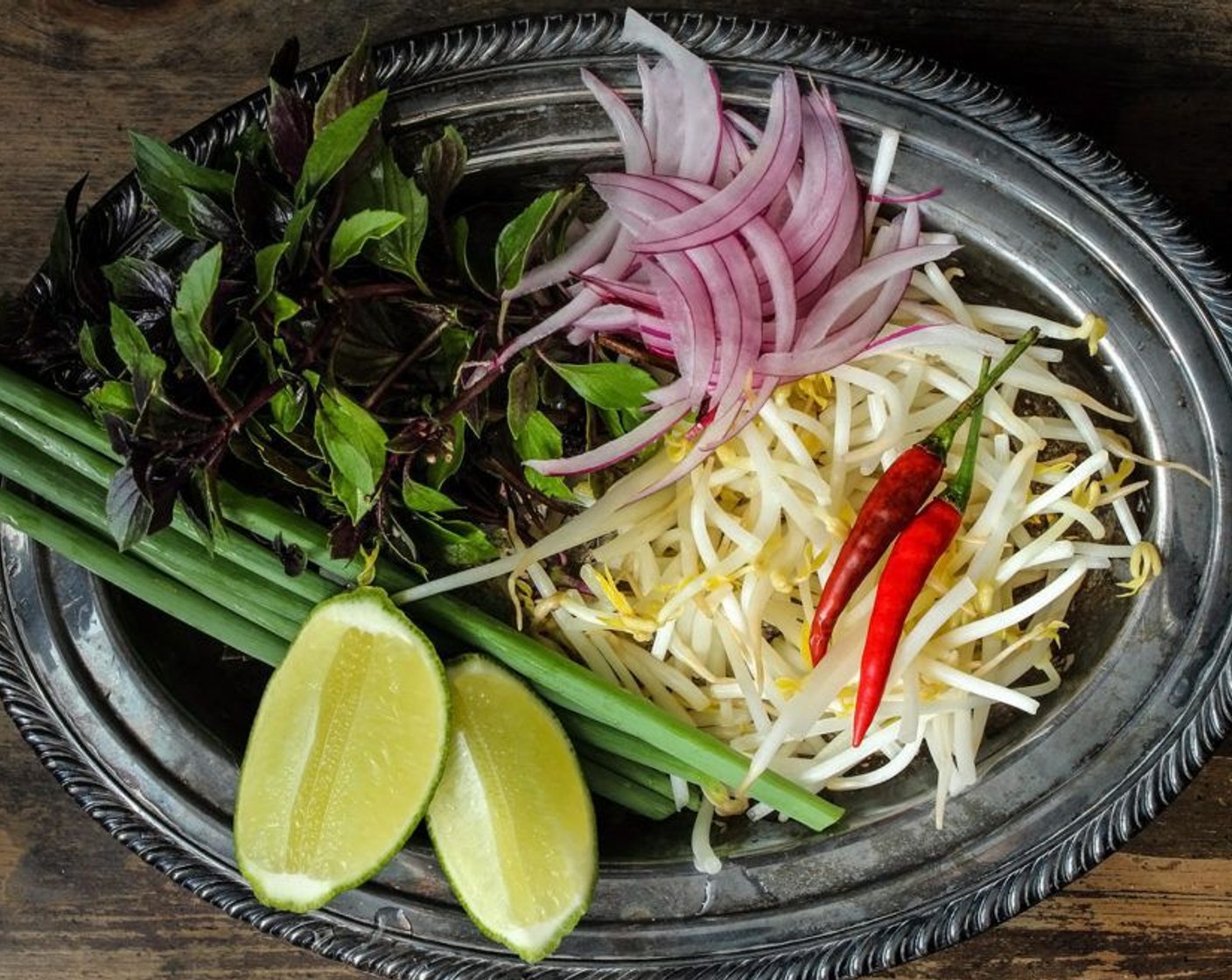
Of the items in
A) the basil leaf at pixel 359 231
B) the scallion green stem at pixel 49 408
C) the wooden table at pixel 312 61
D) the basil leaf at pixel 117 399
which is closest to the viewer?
the basil leaf at pixel 359 231

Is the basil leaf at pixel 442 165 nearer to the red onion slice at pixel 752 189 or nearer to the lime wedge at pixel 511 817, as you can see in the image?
the red onion slice at pixel 752 189

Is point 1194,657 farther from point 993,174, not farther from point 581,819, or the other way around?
point 581,819

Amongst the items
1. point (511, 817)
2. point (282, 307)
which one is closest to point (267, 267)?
point (282, 307)

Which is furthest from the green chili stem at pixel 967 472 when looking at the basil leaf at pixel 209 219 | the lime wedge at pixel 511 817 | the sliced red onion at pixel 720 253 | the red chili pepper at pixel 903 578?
the basil leaf at pixel 209 219

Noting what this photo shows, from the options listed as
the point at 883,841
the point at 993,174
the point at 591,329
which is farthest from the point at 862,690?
the point at 993,174

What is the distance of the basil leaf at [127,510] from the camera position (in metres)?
1.38

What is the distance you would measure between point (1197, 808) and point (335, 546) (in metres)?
1.33

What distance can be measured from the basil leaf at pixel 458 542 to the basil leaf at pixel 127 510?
33cm

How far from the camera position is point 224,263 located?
4.64 ft

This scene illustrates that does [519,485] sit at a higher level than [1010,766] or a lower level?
higher

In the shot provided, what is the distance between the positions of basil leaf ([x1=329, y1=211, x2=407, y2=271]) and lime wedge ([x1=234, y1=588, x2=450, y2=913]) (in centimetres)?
43

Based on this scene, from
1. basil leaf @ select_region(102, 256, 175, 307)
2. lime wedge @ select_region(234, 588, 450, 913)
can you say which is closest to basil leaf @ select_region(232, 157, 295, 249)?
basil leaf @ select_region(102, 256, 175, 307)

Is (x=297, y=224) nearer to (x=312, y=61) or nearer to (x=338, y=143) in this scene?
(x=338, y=143)

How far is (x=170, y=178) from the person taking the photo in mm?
1395
